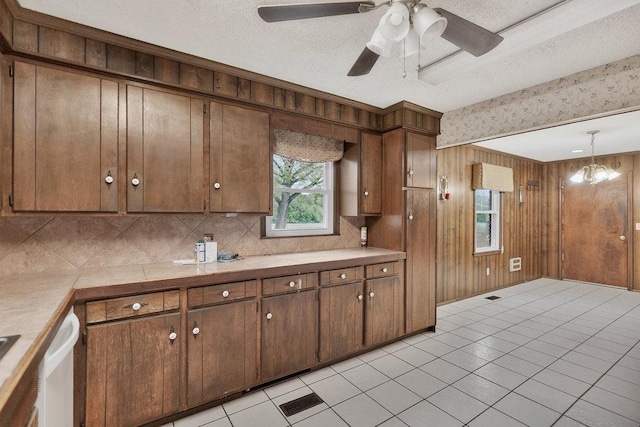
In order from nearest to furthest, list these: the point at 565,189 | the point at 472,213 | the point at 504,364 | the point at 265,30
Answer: the point at 265,30, the point at 504,364, the point at 472,213, the point at 565,189

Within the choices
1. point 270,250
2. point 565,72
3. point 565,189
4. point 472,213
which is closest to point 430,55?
point 565,72

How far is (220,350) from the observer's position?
2.10m

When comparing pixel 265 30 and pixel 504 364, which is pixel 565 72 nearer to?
pixel 265 30

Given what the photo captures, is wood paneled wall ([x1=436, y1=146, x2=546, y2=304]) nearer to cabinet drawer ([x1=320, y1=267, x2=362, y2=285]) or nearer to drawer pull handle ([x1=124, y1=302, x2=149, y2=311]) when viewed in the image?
cabinet drawer ([x1=320, y1=267, x2=362, y2=285])

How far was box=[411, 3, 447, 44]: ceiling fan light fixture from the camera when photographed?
4.12 feet

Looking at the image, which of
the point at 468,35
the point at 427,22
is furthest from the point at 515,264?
the point at 427,22

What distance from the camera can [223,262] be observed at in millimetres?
2432

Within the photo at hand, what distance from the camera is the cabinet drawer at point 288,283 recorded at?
230 cm

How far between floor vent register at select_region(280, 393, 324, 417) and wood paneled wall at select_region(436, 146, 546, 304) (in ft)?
9.27

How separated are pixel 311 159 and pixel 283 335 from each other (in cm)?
168

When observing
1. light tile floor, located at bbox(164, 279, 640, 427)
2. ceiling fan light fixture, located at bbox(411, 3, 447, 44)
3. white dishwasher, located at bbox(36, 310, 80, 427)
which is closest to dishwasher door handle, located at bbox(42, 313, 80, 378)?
white dishwasher, located at bbox(36, 310, 80, 427)

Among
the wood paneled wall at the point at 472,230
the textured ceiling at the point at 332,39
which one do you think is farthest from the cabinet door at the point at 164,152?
the wood paneled wall at the point at 472,230

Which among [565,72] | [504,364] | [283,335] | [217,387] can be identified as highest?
[565,72]

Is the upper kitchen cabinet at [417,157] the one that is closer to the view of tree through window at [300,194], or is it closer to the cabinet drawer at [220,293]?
the view of tree through window at [300,194]
